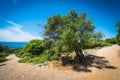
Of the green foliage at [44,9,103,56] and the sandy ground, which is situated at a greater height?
the green foliage at [44,9,103,56]

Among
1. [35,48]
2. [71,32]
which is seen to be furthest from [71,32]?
[35,48]

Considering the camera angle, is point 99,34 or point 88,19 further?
point 88,19

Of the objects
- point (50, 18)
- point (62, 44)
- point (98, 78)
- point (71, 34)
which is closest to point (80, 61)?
point (62, 44)

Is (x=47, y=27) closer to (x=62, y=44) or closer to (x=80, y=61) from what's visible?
(x=62, y=44)

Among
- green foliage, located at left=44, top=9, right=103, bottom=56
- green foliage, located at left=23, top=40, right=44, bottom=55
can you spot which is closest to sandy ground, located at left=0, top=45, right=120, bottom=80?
green foliage, located at left=44, top=9, right=103, bottom=56

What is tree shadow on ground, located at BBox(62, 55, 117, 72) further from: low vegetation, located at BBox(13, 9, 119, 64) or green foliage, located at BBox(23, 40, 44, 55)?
green foliage, located at BBox(23, 40, 44, 55)

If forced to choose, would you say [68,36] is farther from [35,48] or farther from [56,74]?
[35,48]

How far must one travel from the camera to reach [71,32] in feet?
49.9

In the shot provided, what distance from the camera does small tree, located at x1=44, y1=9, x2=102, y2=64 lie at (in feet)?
51.3

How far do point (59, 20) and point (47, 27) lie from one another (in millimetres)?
2391

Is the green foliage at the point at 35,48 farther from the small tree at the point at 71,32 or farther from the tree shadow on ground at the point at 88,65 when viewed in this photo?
the tree shadow on ground at the point at 88,65

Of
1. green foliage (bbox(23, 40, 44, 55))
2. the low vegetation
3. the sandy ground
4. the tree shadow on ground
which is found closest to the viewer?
the sandy ground

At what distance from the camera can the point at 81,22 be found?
56.7 ft

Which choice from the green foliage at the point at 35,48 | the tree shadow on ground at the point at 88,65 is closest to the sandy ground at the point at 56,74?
the tree shadow on ground at the point at 88,65
